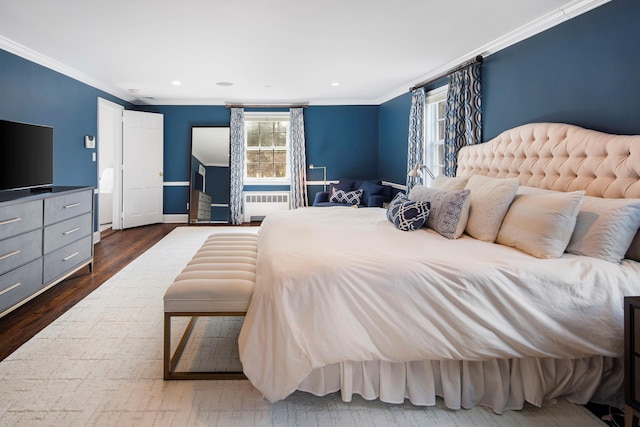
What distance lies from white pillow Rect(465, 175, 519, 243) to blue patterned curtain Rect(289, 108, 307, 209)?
531cm

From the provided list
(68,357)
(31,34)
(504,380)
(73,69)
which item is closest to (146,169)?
(73,69)

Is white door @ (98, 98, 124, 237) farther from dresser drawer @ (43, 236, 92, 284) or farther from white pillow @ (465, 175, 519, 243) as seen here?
white pillow @ (465, 175, 519, 243)

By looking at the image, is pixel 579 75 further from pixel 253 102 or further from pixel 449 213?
pixel 253 102

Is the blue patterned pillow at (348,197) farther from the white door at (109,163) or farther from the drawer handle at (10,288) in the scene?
the drawer handle at (10,288)

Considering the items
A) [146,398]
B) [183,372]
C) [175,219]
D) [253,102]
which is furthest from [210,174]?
[146,398]

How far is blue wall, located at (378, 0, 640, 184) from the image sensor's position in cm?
255

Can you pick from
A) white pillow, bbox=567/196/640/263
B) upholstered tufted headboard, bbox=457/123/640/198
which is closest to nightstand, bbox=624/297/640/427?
white pillow, bbox=567/196/640/263

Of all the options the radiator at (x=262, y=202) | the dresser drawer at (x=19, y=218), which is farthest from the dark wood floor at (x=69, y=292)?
the radiator at (x=262, y=202)

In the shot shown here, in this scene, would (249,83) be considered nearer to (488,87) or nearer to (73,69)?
(73,69)

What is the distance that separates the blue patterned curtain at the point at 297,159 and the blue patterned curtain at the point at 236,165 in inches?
38.4

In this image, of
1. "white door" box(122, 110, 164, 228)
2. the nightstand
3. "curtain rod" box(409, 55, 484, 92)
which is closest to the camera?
the nightstand

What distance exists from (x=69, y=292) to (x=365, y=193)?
4664mm

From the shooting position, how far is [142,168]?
748 cm

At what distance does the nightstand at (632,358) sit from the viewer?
169 centimetres
